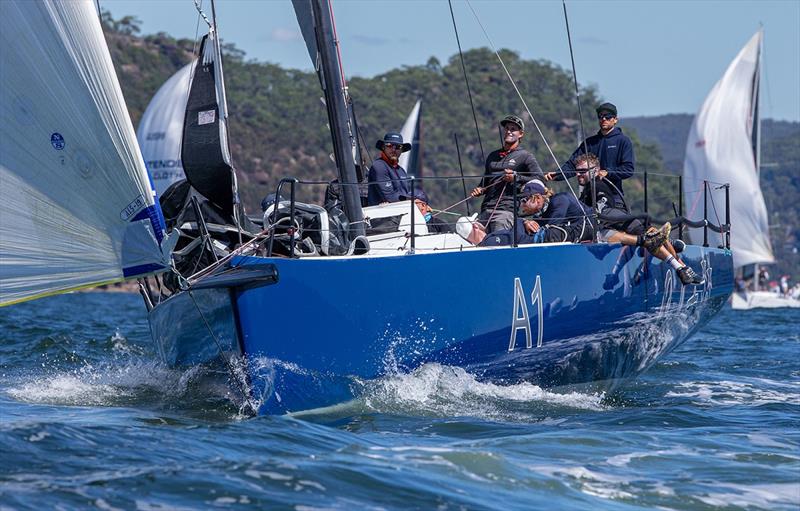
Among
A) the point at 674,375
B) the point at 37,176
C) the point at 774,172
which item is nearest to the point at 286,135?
the point at 674,375

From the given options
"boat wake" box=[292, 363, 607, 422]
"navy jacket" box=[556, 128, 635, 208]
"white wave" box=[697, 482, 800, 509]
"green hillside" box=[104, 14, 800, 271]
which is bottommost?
"white wave" box=[697, 482, 800, 509]

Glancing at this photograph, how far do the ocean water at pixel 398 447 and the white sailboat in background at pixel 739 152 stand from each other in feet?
79.0

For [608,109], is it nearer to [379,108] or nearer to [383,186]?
[383,186]

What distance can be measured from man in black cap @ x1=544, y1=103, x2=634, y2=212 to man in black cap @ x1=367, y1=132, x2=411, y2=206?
1.27 m

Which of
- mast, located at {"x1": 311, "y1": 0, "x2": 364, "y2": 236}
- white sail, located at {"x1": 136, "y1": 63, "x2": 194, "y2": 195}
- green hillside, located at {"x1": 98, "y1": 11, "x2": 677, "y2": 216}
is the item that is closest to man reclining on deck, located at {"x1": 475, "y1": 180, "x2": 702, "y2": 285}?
mast, located at {"x1": 311, "y1": 0, "x2": 364, "y2": 236}

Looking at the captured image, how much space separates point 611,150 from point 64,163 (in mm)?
4414

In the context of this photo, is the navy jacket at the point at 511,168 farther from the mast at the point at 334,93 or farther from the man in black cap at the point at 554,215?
the mast at the point at 334,93

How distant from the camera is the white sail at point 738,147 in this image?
32.5 meters

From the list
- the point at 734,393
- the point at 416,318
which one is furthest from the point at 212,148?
the point at 734,393

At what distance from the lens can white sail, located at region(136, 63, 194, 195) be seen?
86.0 ft

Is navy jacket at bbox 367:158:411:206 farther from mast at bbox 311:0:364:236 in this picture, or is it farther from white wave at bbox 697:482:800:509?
white wave at bbox 697:482:800:509

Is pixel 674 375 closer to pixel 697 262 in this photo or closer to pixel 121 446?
pixel 697 262

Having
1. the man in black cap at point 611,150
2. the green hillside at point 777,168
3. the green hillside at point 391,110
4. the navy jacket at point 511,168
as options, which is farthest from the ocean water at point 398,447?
the green hillside at point 391,110

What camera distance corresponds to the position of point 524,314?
7684mm
